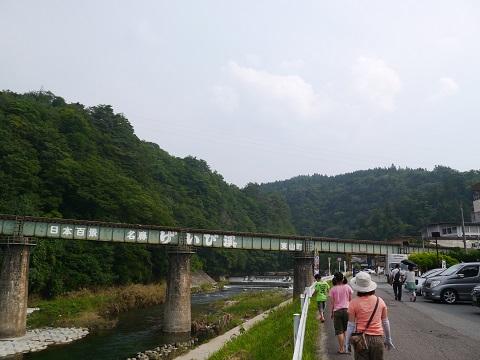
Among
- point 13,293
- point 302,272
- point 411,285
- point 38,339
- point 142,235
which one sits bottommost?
point 38,339

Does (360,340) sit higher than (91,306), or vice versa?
(360,340)

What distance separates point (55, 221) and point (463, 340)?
1142 inches

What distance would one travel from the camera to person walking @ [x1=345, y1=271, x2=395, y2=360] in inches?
210

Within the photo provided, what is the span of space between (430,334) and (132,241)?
2704cm

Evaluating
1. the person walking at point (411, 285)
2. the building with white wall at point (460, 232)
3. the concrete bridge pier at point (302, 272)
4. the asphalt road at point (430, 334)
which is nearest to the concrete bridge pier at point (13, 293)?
the asphalt road at point (430, 334)

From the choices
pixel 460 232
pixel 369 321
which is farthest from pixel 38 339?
pixel 460 232

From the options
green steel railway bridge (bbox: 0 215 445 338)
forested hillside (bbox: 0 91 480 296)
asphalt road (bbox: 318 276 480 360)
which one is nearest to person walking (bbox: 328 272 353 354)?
asphalt road (bbox: 318 276 480 360)

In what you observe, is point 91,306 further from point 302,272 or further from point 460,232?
point 460,232

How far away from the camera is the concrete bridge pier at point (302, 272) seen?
39.3 m

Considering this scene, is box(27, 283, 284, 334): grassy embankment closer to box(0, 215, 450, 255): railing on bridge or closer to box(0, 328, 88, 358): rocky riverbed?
box(0, 328, 88, 358): rocky riverbed

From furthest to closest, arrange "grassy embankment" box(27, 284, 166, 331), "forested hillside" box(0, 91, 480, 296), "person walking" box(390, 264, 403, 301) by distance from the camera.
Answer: "forested hillside" box(0, 91, 480, 296), "grassy embankment" box(27, 284, 166, 331), "person walking" box(390, 264, 403, 301)

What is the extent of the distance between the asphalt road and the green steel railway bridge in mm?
13132

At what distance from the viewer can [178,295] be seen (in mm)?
30812

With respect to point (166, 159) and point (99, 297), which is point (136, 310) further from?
point (166, 159)
